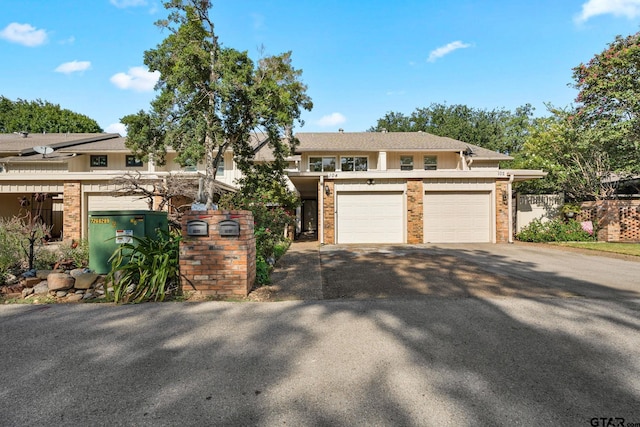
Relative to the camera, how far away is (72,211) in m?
13.3

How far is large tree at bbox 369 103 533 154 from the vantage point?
31734mm

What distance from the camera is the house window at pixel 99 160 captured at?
726 inches

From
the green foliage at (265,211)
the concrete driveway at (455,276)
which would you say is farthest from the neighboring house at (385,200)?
the concrete driveway at (455,276)

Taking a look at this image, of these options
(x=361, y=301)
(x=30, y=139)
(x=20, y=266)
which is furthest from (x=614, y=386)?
(x=30, y=139)

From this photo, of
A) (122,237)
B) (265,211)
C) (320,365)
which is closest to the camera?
(320,365)

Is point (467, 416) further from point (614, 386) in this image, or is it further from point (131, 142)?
point (131, 142)

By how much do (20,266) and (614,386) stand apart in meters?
8.06

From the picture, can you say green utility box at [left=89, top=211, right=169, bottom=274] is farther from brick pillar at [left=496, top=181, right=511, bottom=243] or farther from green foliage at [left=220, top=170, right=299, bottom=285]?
brick pillar at [left=496, top=181, right=511, bottom=243]

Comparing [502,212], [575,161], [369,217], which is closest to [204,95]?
[369,217]

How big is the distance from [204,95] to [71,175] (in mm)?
7057

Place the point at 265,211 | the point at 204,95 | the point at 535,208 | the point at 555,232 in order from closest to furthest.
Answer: the point at 265,211 → the point at 204,95 → the point at 555,232 → the point at 535,208

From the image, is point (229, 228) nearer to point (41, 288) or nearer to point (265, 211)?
point (41, 288)

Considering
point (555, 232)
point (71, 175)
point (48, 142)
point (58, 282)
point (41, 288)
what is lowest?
point (41, 288)

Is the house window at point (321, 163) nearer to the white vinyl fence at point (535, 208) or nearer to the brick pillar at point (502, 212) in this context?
the brick pillar at point (502, 212)
